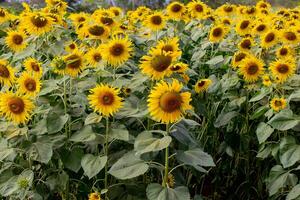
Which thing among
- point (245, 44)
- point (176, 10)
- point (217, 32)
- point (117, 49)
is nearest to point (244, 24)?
point (217, 32)

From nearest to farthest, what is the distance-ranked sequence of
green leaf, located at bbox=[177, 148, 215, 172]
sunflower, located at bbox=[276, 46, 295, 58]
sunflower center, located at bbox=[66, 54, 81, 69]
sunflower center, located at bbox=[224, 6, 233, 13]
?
green leaf, located at bbox=[177, 148, 215, 172] < sunflower center, located at bbox=[66, 54, 81, 69] < sunflower, located at bbox=[276, 46, 295, 58] < sunflower center, located at bbox=[224, 6, 233, 13]

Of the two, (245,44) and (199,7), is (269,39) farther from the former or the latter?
(199,7)

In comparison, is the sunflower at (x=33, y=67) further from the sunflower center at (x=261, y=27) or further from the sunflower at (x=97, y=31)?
the sunflower center at (x=261, y=27)

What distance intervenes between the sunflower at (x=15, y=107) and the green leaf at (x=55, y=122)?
0.30 feet

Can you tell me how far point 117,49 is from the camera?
2.64m

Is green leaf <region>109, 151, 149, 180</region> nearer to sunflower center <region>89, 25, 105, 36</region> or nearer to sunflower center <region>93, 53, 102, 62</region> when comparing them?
sunflower center <region>93, 53, 102, 62</region>

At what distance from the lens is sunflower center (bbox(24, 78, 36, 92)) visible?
2527 mm

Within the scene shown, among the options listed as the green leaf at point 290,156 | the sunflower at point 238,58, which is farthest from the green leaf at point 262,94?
the green leaf at point 290,156

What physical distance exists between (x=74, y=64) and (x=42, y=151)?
18.0 inches

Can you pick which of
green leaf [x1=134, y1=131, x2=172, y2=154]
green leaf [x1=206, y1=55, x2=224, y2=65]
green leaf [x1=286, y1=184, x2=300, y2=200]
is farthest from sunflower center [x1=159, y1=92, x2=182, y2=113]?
green leaf [x1=206, y1=55, x2=224, y2=65]

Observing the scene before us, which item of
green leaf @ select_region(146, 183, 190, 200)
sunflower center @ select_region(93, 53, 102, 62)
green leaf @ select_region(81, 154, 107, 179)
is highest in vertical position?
sunflower center @ select_region(93, 53, 102, 62)

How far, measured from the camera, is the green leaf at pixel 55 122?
2.43 meters

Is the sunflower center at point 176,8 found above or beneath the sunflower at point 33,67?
above

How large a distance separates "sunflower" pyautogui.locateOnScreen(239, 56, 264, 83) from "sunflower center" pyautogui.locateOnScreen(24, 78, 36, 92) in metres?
1.15
